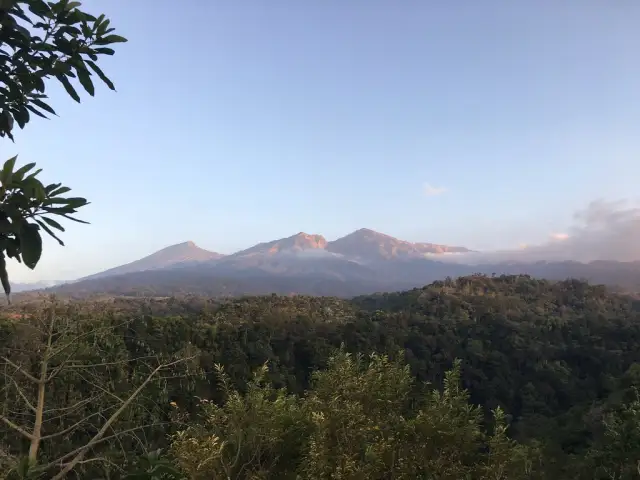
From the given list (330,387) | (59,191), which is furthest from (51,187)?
(330,387)

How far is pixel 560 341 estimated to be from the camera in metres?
46.2

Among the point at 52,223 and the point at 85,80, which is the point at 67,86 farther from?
the point at 52,223

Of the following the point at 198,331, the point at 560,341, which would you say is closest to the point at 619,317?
the point at 560,341

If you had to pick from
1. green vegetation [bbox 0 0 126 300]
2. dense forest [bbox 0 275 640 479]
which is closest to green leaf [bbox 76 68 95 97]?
green vegetation [bbox 0 0 126 300]

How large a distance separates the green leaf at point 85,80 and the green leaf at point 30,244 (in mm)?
837

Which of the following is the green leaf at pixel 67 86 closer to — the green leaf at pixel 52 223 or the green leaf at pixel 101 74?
the green leaf at pixel 101 74

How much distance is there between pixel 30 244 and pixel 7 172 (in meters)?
0.27

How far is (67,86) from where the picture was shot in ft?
6.95

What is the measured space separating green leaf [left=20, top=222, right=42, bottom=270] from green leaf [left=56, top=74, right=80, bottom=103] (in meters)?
0.81

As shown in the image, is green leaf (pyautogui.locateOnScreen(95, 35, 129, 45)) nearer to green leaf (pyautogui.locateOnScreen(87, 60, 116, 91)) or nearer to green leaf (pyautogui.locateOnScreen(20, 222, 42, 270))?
green leaf (pyautogui.locateOnScreen(87, 60, 116, 91))

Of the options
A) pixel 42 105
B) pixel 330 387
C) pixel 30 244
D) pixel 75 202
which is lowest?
pixel 330 387

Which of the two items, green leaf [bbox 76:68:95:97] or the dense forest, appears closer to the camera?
green leaf [bbox 76:68:95:97]

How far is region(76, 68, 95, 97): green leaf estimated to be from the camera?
210cm

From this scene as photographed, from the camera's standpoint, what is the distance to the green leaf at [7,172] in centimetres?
158
